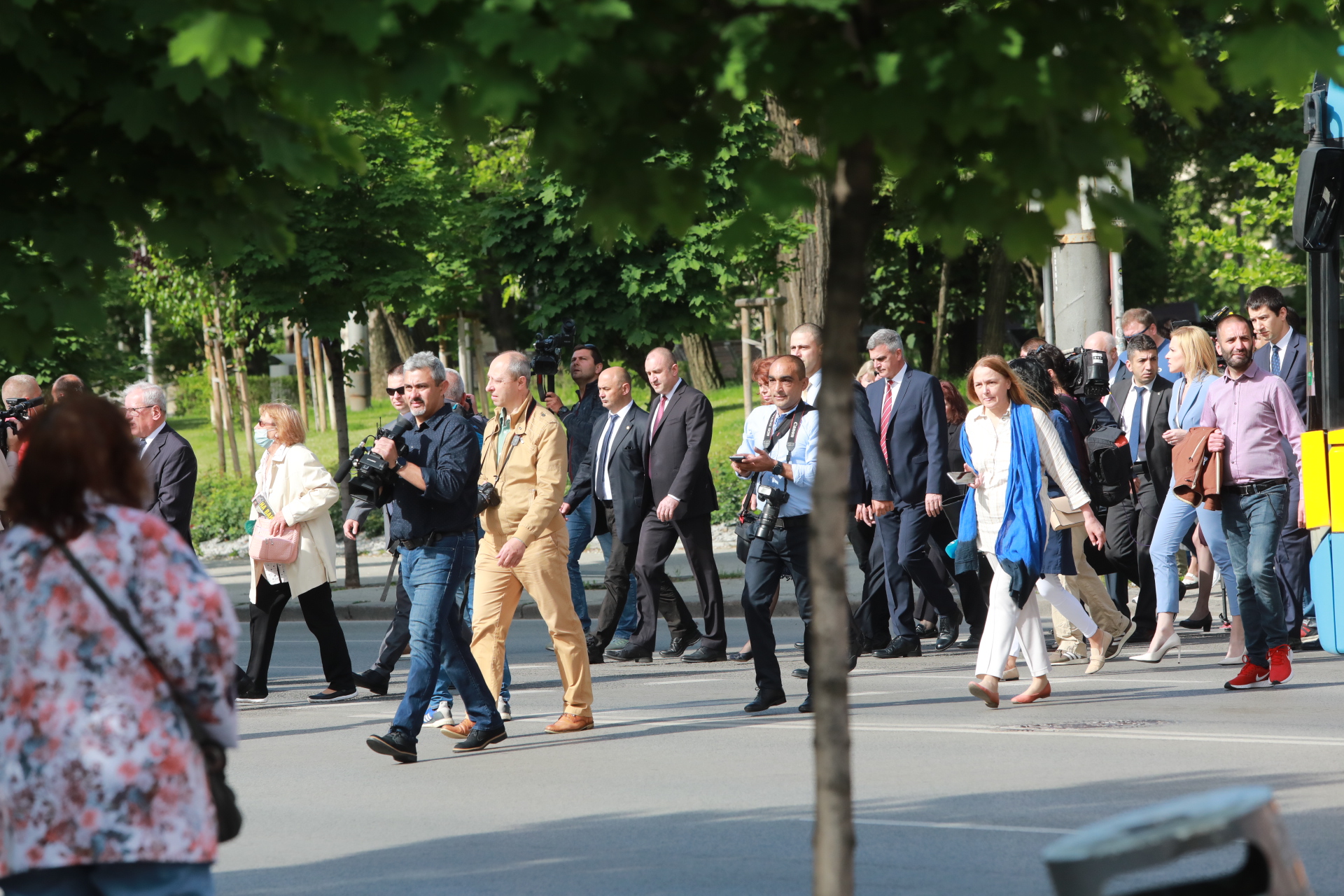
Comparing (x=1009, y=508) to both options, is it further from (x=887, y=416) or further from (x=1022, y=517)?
(x=887, y=416)

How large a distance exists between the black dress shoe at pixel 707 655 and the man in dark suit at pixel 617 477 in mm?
639

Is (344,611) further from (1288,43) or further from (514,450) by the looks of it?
(1288,43)

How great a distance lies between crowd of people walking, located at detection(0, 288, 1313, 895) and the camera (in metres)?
3.61

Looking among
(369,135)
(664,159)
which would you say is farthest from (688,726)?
(369,135)

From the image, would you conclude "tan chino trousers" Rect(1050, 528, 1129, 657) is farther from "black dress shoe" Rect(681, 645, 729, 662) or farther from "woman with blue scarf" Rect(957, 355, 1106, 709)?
"black dress shoe" Rect(681, 645, 729, 662)

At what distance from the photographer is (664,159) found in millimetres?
4047

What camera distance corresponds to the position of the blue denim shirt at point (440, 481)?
328 inches

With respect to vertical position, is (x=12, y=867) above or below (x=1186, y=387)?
below

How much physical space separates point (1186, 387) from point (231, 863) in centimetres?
699

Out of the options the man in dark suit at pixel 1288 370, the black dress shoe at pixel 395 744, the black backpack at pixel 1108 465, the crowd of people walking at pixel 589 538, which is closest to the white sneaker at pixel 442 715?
the crowd of people walking at pixel 589 538

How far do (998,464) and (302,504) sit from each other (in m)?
4.34

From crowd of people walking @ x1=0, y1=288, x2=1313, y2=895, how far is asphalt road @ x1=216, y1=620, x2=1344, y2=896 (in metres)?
0.38

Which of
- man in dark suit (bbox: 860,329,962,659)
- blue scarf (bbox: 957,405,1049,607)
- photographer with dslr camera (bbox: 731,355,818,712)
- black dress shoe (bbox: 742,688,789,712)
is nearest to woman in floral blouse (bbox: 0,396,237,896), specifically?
photographer with dslr camera (bbox: 731,355,818,712)

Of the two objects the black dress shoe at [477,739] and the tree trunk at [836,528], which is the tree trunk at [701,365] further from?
the tree trunk at [836,528]
